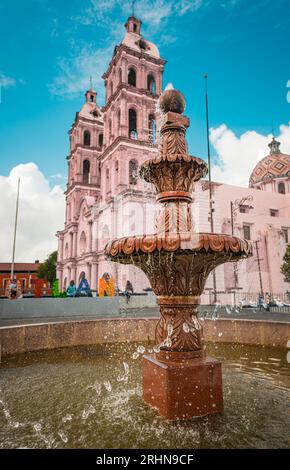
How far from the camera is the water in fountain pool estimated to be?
2564 mm

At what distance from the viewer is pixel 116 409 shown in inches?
128

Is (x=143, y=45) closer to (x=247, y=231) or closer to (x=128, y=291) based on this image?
(x=247, y=231)

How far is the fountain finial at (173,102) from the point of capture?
437 cm

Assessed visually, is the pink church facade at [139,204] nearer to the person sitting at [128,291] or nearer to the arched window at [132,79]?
the arched window at [132,79]

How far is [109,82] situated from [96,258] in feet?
66.1

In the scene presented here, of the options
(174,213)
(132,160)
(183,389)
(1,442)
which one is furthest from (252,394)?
(132,160)

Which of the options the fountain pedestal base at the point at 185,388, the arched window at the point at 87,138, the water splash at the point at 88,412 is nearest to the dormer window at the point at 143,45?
the arched window at the point at 87,138

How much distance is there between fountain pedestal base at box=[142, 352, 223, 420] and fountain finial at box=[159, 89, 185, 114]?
325cm

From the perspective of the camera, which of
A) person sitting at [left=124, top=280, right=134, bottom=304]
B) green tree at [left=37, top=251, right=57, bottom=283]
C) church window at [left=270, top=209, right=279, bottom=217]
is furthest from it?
green tree at [left=37, top=251, right=57, bottom=283]

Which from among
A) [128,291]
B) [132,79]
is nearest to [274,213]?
[132,79]

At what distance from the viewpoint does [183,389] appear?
3.04m

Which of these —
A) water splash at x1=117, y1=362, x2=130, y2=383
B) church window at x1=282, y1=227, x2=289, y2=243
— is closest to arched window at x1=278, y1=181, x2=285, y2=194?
church window at x1=282, y1=227, x2=289, y2=243

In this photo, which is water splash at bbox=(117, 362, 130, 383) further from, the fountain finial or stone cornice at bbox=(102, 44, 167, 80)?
stone cornice at bbox=(102, 44, 167, 80)

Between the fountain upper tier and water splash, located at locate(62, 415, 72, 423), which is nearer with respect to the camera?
water splash, located at locate(62, 415, 72, 423)
